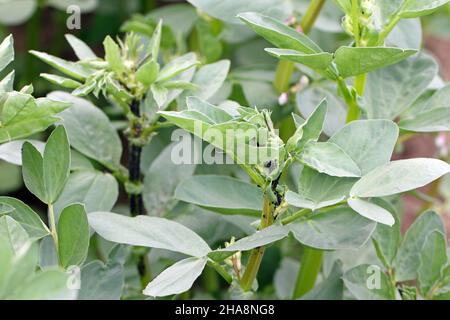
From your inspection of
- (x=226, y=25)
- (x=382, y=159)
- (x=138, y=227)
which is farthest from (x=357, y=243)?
(x=226, y=25)

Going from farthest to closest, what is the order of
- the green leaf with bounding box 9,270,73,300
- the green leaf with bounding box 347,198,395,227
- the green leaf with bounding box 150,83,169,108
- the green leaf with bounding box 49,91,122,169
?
the green leaf with bounding box 49,91,122,169, the green leaf with bounding box 150,83,169,108, the green leaf with bounding box 347,198,395,227, the green leaf with bounding box 9,270,73,300

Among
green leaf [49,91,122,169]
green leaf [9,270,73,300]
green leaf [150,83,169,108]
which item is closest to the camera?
green leaf [9,270,73,300]

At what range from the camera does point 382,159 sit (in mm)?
583

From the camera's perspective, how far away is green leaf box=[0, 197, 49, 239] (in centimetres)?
62

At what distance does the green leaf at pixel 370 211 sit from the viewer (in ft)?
1.74

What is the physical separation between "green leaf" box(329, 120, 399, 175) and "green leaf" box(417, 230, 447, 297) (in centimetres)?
12

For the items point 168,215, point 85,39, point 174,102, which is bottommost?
point 85,39

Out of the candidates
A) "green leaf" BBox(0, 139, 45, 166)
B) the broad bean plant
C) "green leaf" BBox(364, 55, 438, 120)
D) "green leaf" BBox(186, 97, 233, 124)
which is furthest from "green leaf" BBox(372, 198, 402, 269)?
"green leaf" BBox(0, 139, 45, 166)

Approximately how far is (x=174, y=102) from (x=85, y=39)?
0.73 metres

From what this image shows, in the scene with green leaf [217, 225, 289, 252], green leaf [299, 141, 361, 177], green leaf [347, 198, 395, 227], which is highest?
green leaf [299, 141, 361, 177]

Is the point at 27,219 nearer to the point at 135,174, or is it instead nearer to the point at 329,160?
the point at 135,174

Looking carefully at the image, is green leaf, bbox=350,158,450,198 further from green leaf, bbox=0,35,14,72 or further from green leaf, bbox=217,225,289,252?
green leaf, bbox=0,35,14,72

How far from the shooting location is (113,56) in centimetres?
67
